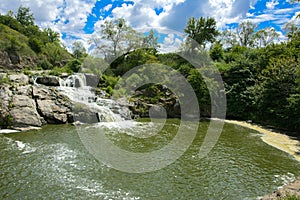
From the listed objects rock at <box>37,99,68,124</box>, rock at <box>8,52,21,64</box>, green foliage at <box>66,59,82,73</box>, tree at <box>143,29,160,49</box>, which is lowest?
rock at <box>37,99,68,124</box>

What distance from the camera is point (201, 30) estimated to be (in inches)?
1417

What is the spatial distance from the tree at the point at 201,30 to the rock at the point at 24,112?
89.2ft

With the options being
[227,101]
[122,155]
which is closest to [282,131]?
[227,101]

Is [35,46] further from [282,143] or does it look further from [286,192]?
[286,192]

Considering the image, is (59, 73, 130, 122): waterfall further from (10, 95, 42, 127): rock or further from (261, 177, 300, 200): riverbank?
(261, 177, 300, 200): riverbank

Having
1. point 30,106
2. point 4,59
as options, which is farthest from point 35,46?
point 30,106

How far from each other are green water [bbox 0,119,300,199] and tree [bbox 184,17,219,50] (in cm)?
2659

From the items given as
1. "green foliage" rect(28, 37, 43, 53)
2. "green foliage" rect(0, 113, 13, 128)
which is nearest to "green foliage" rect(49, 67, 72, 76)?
"green foliage" rect(0, 113, 13, 128)

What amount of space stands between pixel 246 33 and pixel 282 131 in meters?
36.7

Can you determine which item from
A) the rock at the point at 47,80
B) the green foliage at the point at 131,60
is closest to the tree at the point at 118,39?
the green foliage at the point at 131,60

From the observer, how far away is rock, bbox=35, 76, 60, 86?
21281 millimetres

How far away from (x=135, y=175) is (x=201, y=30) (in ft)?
107

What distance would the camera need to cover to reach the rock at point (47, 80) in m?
21.3

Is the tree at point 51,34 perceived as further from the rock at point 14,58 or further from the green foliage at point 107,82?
the green foliage at point 107,82
